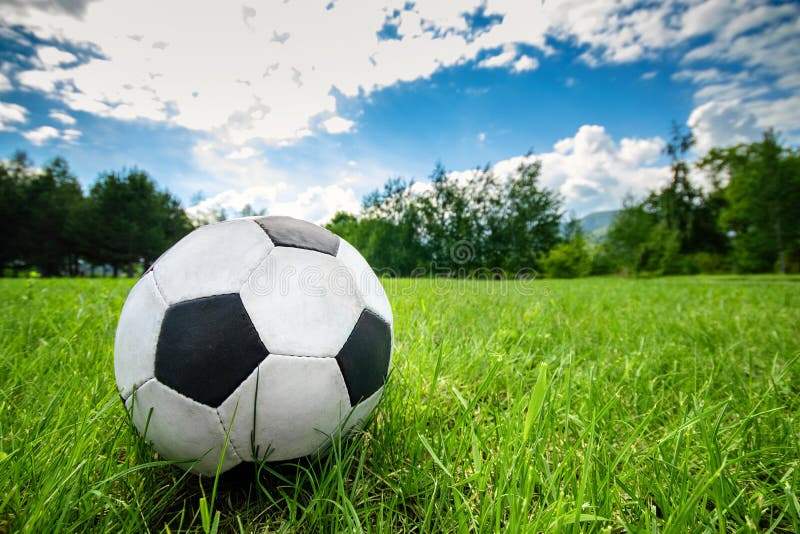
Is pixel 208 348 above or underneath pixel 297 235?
underneath

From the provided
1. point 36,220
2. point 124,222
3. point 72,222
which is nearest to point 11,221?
point 36,220

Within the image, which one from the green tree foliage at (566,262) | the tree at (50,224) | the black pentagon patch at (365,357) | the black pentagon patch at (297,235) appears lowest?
the green tree foliage at (566,262)

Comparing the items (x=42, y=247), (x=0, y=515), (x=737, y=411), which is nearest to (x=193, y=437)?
(x=0, y=515)

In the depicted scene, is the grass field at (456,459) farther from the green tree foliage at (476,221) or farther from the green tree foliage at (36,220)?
the green tree foliage at (36,220)

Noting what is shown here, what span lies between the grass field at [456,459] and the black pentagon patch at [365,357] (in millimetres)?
212

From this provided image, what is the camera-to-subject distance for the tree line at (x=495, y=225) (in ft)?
96.9

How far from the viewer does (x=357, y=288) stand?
51.5 inches

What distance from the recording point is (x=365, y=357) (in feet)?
3.99

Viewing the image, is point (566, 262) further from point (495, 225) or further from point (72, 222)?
point (72, 222)

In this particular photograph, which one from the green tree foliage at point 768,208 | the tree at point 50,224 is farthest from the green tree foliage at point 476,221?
the tree at point 50,224

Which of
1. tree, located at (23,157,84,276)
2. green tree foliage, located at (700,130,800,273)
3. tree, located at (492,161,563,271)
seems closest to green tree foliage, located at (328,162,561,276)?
tree, located at (492,161,563,271)

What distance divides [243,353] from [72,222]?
51.5 metres

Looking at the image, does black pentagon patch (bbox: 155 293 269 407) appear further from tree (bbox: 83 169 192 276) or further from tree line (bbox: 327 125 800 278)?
tree (bbox: 83 169 192 276)

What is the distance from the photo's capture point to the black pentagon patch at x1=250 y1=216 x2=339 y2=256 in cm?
128
